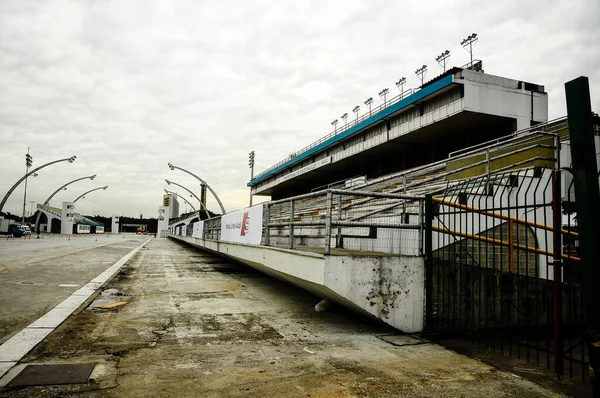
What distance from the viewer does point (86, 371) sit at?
3.97 meters

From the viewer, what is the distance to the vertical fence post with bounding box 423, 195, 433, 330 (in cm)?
617

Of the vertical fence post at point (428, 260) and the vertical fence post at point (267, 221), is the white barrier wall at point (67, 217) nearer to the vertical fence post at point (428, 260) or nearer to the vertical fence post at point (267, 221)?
the vertical fence post at point (267, 221)

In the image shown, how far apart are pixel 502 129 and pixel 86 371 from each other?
29.6 metres

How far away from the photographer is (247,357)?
4.59m

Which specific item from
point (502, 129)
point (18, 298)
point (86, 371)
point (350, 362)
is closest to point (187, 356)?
point (86, 371)

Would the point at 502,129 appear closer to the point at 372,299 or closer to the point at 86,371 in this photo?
the point at 372,299

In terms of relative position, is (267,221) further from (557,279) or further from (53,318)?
(557,279)

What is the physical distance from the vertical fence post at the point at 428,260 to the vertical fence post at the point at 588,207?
3.19 m

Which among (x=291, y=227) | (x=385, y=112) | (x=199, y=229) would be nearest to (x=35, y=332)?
(x=291, y=227)

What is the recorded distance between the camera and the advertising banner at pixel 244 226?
974 cm

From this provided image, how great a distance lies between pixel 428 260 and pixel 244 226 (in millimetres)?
6023

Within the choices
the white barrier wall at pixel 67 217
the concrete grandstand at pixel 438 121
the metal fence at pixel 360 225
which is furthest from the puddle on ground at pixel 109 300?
the white barrier wall at pixel 67 217

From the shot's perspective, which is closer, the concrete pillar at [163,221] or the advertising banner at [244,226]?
the advertising banner at [244,226]

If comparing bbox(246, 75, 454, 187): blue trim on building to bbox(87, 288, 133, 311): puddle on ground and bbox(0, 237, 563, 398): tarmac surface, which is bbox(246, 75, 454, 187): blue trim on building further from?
bbox(87, 288, 133, 311): puddle on ground
